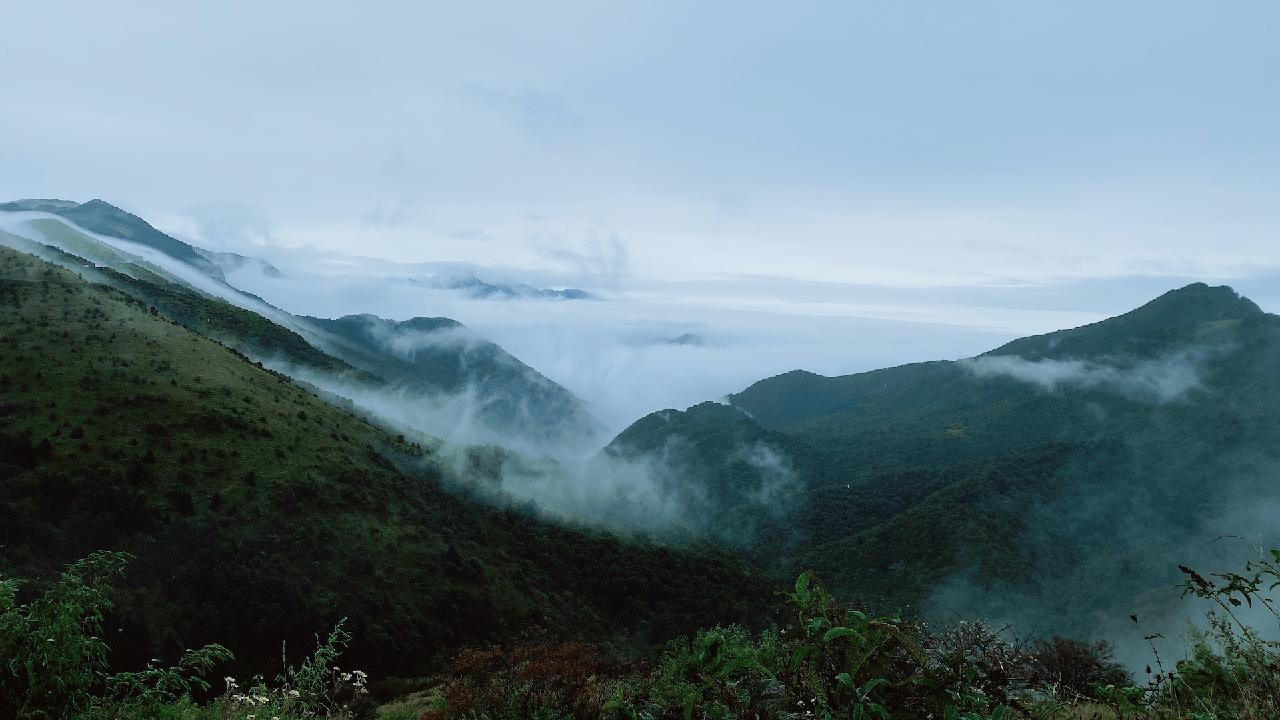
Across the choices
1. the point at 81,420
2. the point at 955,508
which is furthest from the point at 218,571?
the point at 955,508

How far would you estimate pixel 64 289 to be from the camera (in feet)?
276

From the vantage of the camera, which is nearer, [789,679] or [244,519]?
[789,679]

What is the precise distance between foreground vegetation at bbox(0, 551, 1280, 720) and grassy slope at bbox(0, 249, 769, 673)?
143 feet

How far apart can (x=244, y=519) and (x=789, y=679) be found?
62.0 meters

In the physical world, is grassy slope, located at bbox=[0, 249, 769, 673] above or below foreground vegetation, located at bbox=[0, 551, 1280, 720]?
below

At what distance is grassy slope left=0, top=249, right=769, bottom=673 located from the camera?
46.0 m

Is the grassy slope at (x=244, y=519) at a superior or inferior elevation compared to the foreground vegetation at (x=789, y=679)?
inferior

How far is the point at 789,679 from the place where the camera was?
16.6 ft

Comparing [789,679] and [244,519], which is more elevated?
[789,679]

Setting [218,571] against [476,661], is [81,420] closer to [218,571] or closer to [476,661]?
[218,571]

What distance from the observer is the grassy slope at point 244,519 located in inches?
1812

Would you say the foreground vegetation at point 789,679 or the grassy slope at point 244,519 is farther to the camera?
the grassy slope at point 244,519

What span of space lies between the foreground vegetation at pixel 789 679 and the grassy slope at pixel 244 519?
4350 cm

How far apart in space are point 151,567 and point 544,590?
38.4 meters
